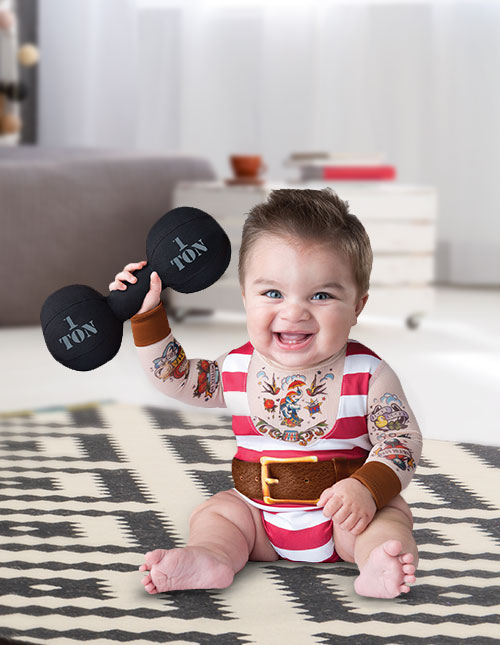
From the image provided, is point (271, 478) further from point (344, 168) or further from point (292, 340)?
point (344, 168)

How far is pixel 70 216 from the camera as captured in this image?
277 centimetres

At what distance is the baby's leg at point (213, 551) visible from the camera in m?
0.88

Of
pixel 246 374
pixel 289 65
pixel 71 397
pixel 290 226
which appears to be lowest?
pixel 71 397

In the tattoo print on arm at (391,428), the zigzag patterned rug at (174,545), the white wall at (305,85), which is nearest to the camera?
the zigzag patterned rug at (174,545)

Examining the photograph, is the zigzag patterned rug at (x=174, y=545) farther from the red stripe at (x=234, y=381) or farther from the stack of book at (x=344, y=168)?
the stack of book at (x=344, y=168)

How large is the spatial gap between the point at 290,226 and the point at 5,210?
1.83m

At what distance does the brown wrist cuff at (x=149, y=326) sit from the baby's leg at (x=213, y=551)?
0.52 feet

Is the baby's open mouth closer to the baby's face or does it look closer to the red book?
the baby's face

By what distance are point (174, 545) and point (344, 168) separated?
181 cm

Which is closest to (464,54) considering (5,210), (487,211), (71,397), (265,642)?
(487,211)

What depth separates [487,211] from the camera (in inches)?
141

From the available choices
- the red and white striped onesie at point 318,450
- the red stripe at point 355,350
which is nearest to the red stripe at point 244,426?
the red and white striped onesie at point 318,450

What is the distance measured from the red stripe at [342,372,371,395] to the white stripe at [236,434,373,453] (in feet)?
0.14

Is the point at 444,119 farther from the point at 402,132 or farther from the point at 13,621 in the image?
the point at 13,621
